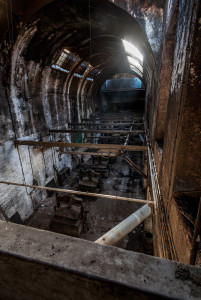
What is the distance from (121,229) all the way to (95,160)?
30.5 feet

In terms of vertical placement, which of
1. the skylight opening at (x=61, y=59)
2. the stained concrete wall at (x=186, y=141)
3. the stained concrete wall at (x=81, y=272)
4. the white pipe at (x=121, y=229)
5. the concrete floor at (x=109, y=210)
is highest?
the skylight opening at (x=61, y=59)

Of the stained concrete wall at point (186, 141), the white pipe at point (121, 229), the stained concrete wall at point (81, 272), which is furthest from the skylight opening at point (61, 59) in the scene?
the stained concrete wall at point (81, 272)

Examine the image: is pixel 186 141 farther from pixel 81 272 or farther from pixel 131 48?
pixel 131 48

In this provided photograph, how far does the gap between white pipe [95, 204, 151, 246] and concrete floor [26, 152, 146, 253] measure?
3.11 metres

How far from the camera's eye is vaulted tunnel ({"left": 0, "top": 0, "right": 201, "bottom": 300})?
1.37m

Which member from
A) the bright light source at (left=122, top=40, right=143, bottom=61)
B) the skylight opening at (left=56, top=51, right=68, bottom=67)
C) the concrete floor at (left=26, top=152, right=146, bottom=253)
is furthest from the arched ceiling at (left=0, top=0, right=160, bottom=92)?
the concrete floor at (left=26, top=152, right=146, bottom=253)

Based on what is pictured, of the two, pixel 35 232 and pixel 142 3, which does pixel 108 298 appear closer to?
pixel 35 232

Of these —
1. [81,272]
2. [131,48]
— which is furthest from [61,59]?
[81,272]

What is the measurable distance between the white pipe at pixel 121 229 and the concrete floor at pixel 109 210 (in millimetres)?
3113

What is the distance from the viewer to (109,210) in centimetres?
786

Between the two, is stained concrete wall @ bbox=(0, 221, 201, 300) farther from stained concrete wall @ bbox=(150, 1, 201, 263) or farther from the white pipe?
the white pipe

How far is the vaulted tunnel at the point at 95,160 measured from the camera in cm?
137

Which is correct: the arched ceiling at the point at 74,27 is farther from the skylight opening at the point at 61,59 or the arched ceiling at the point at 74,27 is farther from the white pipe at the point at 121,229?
the white pipe at the point at 121,229

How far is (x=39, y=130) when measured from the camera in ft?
28.3
